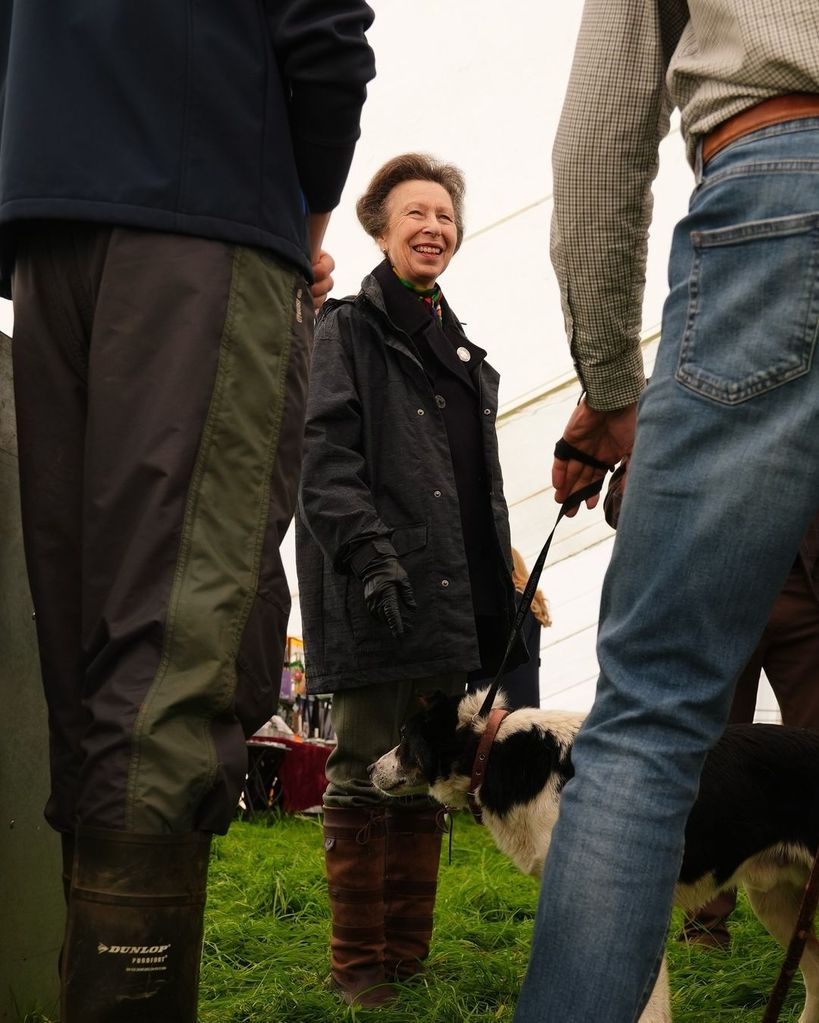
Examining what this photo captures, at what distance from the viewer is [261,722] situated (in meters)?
1.55

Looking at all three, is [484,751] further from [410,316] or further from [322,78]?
[322,78]

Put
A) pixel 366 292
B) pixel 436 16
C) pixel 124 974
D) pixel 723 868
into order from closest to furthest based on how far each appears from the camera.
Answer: pixel 124 974 → pixel 723 868 → pixel 366 292 → pixel 436 16

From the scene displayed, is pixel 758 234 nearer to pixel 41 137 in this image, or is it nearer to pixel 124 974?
pixel 41 137

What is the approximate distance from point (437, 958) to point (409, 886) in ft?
0.69

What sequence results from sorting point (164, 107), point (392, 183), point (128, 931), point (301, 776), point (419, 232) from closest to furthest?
point (128, 931) → point (164, 107) → point (419, 232) → point (392, 183) → point (301, 776)

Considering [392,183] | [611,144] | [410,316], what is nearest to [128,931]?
[611,144]

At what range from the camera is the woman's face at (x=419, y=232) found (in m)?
3.31

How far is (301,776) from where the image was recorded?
21.4ft

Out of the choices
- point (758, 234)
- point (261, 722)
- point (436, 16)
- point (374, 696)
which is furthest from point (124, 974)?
point (436, 16)

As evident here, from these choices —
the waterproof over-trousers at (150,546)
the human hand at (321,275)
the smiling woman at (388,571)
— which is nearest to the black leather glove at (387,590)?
the smiling woman at (388,571)

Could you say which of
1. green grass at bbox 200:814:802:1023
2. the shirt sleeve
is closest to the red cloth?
green grass at bbox 200:814:802:1023

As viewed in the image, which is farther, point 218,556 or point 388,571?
point 388,571

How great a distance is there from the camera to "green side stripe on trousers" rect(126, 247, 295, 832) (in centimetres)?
139

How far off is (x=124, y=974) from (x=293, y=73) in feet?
3.84
